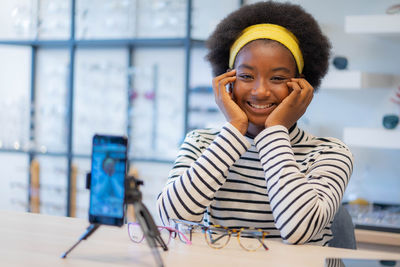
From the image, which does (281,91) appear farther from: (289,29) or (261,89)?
(289,29)

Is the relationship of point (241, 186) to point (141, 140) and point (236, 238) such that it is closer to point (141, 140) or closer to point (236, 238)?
point (236, 238)

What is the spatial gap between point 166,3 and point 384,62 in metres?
1.51

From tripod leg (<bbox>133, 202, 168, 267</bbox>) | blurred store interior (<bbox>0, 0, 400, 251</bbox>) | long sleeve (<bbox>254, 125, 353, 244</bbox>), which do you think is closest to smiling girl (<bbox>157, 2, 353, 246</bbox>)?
long sleeve (<bbox>254, 125, 353, 244</bbox>)

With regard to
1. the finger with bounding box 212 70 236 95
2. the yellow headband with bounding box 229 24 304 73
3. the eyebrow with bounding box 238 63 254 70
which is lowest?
the finger with bounding box 212 70 236 95

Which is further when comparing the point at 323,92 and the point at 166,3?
the point at 166,3

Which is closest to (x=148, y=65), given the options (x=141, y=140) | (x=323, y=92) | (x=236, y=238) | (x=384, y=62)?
(x=141, y=140)

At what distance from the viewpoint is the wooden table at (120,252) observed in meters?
0.87

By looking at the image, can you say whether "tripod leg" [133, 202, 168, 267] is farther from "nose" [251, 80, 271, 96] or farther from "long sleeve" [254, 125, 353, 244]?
"nose" [251, 80, 271, 96]

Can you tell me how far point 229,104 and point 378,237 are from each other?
4.23ft

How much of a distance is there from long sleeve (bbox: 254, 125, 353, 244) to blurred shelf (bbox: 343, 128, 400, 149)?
130 centimetres

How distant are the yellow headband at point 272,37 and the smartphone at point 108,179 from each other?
2.06 feet

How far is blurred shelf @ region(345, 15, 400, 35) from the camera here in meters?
2.52

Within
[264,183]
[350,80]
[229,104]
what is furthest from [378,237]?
[229,104]

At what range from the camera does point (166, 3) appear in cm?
365
